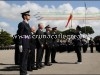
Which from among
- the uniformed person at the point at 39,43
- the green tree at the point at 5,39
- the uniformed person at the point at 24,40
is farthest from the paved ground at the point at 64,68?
the green tree at the point at 5,39

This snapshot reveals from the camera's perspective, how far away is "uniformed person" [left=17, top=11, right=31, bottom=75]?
10.3 metres

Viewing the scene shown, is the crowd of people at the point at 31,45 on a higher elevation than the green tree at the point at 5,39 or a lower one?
higher

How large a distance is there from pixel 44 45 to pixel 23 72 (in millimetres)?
4781

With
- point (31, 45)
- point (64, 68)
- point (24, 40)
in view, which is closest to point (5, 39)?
point (64, 68)

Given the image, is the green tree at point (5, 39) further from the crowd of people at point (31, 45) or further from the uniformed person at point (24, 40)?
the uniformed person at point (24, 40)

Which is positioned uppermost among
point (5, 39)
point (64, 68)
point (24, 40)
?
point (24, 40)

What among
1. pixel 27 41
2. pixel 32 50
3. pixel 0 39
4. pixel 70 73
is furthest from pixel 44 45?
pixel 0 39

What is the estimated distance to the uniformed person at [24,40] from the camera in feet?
33.7

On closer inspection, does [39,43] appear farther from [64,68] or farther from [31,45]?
[64,68]

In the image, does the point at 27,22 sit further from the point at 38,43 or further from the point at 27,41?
the point at 38,43

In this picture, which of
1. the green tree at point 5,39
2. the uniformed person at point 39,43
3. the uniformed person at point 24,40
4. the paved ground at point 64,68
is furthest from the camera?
the green tree at point 5,39

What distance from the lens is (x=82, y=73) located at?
1199 centimetres

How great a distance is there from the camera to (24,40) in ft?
34.2

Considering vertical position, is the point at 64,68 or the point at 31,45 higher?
the point at 31,45
